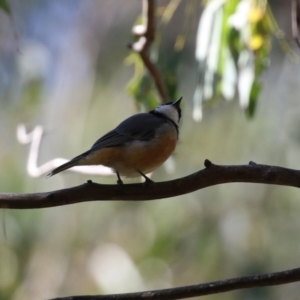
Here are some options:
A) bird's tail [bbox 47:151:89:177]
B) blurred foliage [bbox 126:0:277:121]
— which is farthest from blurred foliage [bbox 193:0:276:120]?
bird's tail [bbox 47:151:89:177]

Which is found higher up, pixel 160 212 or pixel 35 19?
pixel 35 19

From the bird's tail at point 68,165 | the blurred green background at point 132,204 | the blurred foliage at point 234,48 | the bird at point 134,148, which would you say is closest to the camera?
the bird's tail at point 68,165

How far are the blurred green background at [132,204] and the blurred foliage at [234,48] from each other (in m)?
1.24

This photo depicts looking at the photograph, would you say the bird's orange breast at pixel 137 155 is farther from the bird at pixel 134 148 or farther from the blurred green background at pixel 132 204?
the blurred green background at pixel 132 204

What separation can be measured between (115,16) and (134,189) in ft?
10.9

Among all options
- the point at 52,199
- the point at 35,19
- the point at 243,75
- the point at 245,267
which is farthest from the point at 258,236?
the point at 52,199

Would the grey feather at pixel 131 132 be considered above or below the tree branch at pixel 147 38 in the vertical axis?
below

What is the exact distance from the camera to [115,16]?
4.68m

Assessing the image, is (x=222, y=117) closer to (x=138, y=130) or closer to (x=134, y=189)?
(x=138, y=130)

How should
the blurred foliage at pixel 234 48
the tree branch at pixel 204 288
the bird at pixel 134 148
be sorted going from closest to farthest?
the tree branch at pixel 204 288, the bird at pixel 134 148, the blurred foliage at pixel 234 48

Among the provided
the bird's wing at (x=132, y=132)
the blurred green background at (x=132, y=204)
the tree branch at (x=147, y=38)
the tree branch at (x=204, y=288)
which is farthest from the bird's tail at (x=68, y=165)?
the blurred green background at (x=132, y=204)

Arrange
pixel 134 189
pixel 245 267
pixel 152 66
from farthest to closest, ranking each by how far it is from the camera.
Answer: pixel 245 267
pixel 152 66
pixel 134 189

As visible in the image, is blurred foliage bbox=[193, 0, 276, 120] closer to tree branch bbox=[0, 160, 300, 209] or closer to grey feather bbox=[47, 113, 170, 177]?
grey feather bbox=[47, 113, 170, 177]

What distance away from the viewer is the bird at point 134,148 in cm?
211
